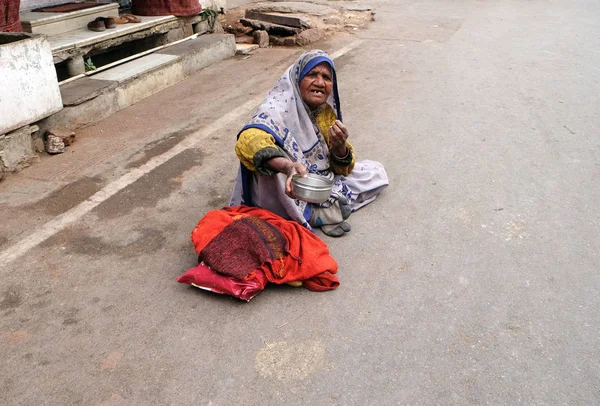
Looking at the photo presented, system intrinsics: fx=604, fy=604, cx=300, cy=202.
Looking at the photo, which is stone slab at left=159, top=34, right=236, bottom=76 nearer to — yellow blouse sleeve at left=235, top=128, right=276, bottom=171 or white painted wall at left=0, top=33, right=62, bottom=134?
white painted wall at left=0, top=33, right=62, bottom=134

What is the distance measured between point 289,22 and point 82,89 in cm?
432

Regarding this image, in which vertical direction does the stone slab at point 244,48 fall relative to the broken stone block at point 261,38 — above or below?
below

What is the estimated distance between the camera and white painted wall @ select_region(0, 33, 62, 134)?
174 inches

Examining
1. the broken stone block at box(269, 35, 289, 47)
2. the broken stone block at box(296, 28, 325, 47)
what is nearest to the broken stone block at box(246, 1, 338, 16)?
the broken stone block at box(269, 35, 289, 47)

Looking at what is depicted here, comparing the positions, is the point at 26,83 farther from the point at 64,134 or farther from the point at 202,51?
the point at 202,51

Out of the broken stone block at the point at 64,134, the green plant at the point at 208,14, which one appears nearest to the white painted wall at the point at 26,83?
the broken stone block at the point at 64,134

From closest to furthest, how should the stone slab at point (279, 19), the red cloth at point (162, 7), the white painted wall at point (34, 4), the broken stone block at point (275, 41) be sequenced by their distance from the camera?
the white painted wall at point (34, 4), the red cloth at point (162, 7), the broken stone block at point (275, 41), the stone slab at point (279, 19)

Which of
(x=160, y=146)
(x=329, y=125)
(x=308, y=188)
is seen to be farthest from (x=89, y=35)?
(x=308, y=188)

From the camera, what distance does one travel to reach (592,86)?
22.0 feet

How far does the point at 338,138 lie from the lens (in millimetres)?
3553

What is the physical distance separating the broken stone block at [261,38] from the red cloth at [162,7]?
43.9 inches

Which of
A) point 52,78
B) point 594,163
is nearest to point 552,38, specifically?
point 594,163

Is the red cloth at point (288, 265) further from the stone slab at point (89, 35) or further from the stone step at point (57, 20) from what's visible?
the stone step at point (57, 20)

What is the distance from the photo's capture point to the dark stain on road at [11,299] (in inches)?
118
